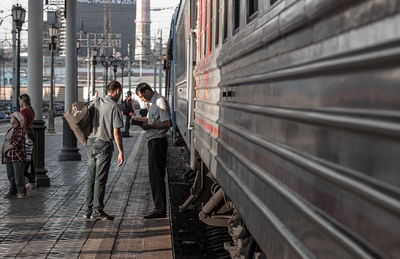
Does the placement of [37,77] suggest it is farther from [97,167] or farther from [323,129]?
[323,129]

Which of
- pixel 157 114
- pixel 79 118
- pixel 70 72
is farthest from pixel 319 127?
pixel 70 72

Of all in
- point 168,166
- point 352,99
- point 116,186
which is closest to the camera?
point 352,99

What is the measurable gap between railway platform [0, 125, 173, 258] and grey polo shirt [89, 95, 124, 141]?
102 centimetres

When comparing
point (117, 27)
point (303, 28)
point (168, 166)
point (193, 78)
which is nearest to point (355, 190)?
point (303, 28)

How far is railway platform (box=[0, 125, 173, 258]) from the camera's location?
23.0 ft

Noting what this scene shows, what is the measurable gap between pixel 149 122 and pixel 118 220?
1.21m

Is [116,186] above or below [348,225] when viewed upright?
below

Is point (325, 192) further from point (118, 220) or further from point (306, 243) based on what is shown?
point (118, 220)

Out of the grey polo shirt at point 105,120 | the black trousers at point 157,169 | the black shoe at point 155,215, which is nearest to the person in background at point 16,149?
the grey polo shirt at point 105,120

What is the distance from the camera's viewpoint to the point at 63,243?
24.0ft

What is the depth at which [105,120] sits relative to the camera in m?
8.60

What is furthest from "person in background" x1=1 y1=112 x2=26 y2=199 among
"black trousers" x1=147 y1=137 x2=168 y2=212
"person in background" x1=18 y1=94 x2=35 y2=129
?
"black trousers" x1=147 y1=137 x2=168 y2=212

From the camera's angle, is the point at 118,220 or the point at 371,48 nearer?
the point at 371,48

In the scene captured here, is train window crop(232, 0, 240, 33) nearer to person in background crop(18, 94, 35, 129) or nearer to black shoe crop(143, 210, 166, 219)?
black shoe crop(143, 210, 166, 219)
